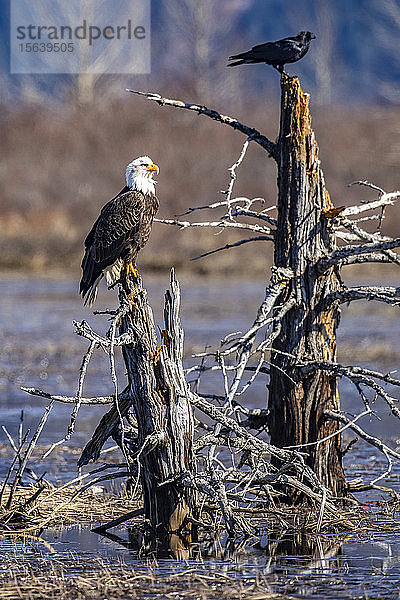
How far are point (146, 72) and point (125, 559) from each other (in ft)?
177

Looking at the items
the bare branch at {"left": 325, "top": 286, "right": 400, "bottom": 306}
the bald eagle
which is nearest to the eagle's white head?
the bald eagle

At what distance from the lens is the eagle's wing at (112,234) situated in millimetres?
8281

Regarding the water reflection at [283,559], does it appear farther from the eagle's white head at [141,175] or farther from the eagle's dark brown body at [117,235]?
the eagle's white head at [141,175]

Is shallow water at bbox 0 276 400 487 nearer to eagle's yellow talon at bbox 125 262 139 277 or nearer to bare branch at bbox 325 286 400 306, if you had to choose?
eagle's yellow talon at bbox 125 262 139 277

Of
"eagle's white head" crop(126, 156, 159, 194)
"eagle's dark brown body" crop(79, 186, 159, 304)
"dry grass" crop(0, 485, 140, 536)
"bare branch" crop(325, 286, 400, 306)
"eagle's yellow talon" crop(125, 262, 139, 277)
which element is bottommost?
"dry grass" crop(0, 485, 140, 536)

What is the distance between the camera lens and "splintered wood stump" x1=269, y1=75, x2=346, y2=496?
744 cm

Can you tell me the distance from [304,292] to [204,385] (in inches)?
226

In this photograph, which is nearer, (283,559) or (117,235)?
(283,559)

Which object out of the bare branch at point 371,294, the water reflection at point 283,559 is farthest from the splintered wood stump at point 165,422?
the bare branch at point 371,294

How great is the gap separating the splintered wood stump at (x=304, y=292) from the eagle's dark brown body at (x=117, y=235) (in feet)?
4.17

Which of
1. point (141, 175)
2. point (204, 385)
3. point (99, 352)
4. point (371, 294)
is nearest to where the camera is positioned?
point (371, 294)

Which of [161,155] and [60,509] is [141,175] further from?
[161,155]

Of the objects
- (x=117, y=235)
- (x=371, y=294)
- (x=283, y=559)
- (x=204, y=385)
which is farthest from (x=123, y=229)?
(x=204, y=385)

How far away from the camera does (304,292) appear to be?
293 inches
